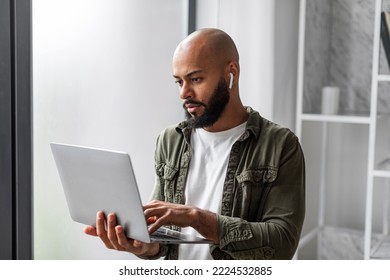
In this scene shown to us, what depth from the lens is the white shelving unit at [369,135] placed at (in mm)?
2354

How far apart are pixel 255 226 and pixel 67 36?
862mm

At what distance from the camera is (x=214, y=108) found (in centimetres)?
140

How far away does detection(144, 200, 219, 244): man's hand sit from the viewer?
4.19 ft

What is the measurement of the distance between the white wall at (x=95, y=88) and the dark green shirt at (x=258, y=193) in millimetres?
513

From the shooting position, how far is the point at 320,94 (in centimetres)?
279

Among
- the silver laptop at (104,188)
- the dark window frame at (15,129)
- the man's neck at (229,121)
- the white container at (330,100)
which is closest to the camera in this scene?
the silver laptop at (104,188)

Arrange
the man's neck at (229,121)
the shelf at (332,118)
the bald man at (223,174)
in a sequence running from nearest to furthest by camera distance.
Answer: the bald man at (223,174) → the man's neck at (229,121) → the shelf at (332,118)

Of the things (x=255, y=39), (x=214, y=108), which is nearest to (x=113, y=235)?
(x=214, y=108)

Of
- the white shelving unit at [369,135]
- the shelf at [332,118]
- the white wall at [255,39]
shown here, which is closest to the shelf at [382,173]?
the white shelving unit at [369,135]

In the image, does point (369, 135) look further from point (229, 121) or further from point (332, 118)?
point (229, 121)

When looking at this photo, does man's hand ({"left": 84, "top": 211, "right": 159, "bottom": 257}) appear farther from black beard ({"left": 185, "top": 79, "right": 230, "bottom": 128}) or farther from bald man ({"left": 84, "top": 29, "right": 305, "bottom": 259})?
black beard ({"left": 185, "top": 79, "right": 230, "bottom": 128})

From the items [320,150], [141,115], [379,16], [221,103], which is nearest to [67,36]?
[141,115]

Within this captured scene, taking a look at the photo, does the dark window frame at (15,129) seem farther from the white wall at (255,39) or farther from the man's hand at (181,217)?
the white wall at (255,39)

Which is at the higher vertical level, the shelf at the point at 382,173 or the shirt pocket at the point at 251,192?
the shirt pocket at the point at 251,192
